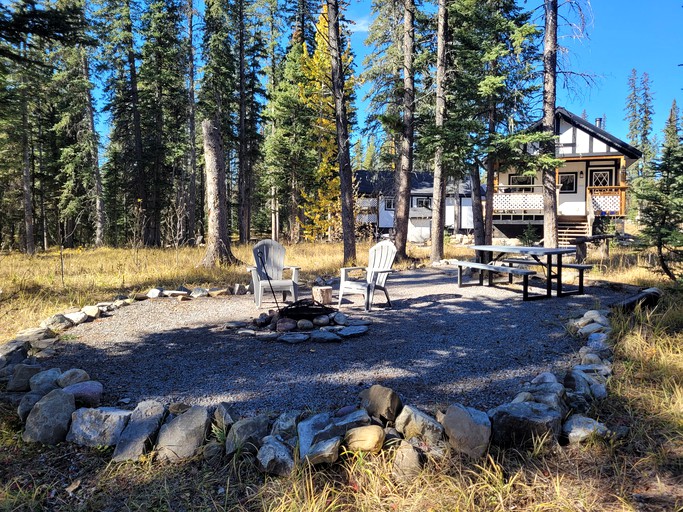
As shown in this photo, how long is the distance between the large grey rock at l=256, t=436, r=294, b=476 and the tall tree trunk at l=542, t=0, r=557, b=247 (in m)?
8.78

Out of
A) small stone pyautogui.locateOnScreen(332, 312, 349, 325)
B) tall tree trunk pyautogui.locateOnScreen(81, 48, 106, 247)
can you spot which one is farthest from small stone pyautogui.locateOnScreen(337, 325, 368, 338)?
tall tree trunk pyautogui.locateOnScreen(81, 48, 106, 247)

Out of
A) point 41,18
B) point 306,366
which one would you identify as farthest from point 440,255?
point 41,18

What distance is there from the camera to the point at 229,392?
9.68ft

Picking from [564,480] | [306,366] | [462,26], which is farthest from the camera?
[462,26]

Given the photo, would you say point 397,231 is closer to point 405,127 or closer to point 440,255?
point 440,255

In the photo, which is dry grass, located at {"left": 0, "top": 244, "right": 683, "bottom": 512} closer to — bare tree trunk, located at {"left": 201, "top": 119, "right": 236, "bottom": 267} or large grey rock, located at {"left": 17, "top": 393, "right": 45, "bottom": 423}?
large grey rock, located at {"left": 17, "top": 393, "right": 45, "bottom": 423}

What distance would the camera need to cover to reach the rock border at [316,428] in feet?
6.88

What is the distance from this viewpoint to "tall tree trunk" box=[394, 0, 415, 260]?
1137cm

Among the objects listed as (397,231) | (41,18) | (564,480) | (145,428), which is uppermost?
(41,18)

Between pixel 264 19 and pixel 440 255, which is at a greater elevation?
pixel 264 19

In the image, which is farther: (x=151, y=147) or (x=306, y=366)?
(x=151, y=147)

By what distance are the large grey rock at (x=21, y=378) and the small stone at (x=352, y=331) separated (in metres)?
2.65

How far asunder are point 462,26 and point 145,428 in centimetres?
1365

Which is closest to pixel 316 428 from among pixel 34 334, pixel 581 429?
pixel 581 429
